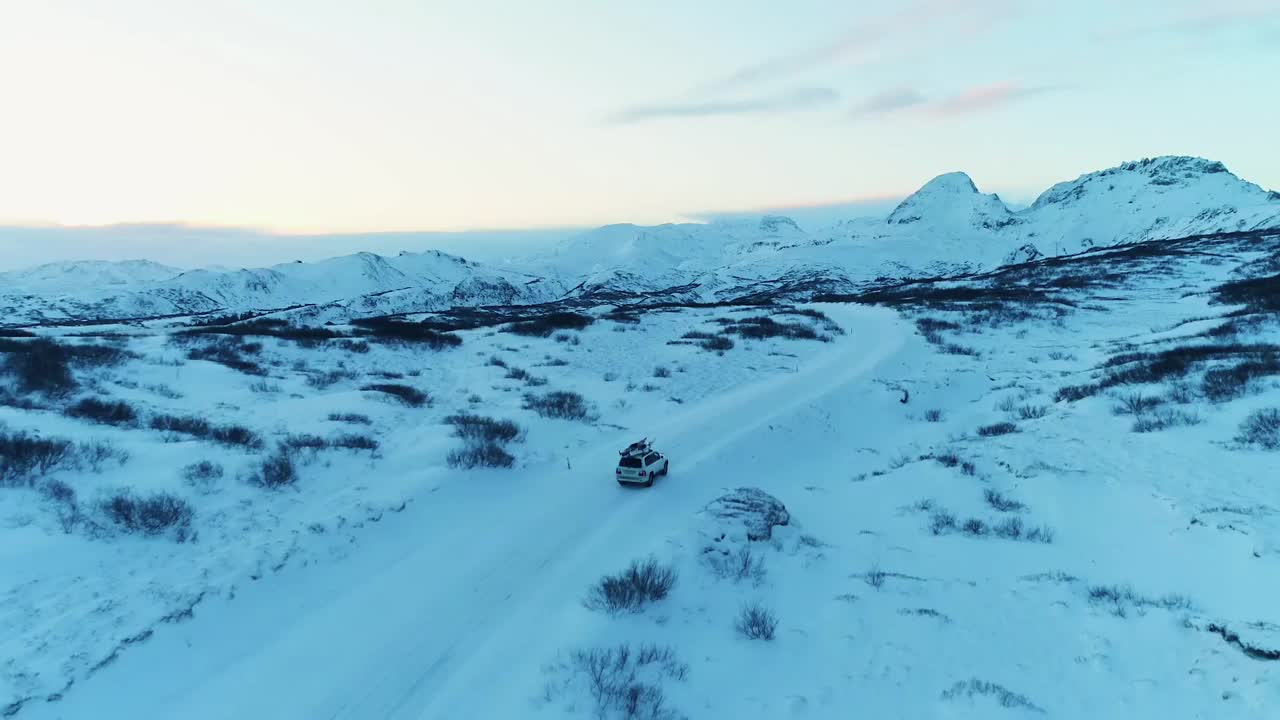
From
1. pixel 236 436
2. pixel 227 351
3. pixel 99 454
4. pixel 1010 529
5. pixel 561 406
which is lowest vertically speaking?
pixel 1010 529

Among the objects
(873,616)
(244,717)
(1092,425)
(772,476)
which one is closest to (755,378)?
(772,476)

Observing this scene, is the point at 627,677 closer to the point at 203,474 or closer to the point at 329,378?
the point at 203,474

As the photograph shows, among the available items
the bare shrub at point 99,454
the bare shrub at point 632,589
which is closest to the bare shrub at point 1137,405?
the bare shrub at point 632,589

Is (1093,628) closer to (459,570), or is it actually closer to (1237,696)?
(1237,696)

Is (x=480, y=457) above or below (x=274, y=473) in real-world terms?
below

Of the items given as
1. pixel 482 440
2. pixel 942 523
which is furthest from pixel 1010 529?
pixel 482 440

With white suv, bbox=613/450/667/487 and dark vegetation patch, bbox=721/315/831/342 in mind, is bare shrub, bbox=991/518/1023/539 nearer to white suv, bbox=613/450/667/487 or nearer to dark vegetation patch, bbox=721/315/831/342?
white suv, bbox=613/450/667/487

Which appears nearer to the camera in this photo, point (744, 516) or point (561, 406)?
point (744, 516)
